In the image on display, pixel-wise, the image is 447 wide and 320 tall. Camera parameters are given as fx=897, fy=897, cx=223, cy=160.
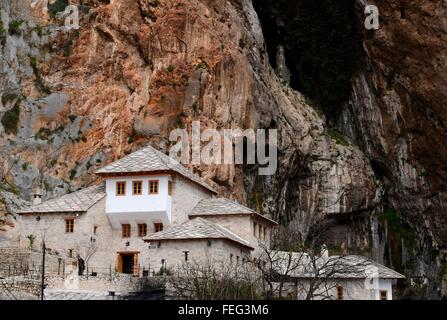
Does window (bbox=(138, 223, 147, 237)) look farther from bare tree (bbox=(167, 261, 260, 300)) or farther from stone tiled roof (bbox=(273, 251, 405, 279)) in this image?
stone tiled roof (bbox=(273, 251, 405, 279))

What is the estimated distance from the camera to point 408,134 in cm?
8006

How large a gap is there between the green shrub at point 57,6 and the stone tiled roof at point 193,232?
27.1 metres

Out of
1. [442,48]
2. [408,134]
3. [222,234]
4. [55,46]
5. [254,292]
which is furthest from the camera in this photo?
[408,134]

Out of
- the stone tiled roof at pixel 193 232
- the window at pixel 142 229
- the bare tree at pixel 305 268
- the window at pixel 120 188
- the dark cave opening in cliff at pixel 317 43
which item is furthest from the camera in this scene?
the dark cave opening in cliff at pixel 317 43

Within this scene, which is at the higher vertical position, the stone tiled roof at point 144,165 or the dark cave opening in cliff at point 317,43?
the dark cave opening in cliff at point 317,43

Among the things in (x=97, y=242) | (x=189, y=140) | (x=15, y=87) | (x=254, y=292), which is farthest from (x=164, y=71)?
(x=254, y=292)

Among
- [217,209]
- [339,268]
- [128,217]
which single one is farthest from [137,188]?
[339,268]

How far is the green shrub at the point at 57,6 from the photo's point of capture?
6906 centimetres

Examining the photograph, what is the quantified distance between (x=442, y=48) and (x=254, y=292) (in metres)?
40.4

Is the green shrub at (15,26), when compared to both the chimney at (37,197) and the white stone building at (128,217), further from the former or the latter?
the white stone building at (128,217)

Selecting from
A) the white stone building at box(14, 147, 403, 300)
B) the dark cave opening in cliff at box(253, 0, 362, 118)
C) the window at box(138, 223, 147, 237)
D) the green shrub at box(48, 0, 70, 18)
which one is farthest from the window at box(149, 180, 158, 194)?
the dark cave opening in cliff at box(253, 0, 362, 118)

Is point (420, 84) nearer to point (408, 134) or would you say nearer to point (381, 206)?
point (408, 134)

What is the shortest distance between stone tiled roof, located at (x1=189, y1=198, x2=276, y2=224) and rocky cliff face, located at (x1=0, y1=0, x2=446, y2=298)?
34.2ft

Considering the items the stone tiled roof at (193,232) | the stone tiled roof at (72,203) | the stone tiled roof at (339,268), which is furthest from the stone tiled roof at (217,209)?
the stone tiled roof at (72,203)
